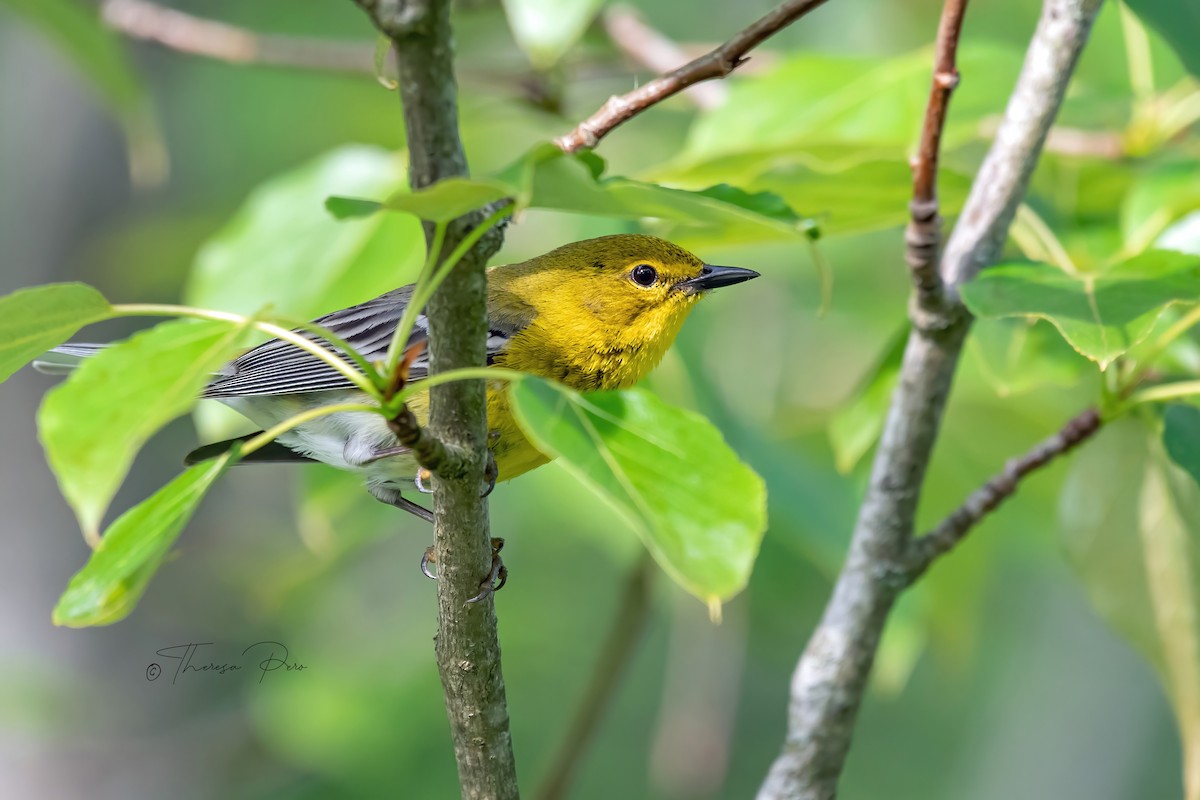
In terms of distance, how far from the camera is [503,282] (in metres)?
3.67

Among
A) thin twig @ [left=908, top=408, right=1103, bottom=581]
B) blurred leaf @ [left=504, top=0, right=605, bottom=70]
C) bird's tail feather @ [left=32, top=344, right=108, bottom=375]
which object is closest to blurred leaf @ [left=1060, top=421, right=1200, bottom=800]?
thin twig @ [left=908, top=408, right=1103, bottom=581]

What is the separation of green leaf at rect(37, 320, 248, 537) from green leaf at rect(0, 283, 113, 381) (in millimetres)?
144

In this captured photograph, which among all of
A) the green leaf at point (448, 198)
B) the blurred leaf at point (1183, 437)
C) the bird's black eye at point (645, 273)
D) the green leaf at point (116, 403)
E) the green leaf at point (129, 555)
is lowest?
the green leaf at point (129, 555)

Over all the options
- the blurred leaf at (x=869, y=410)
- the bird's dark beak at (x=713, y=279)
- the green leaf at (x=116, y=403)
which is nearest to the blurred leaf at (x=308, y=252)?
the bird's dark beak at (x=713, y=279)

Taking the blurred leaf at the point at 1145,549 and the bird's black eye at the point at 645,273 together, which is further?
the bird's black eye at the point at 645,273

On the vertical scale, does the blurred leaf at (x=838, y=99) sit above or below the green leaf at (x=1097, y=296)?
above

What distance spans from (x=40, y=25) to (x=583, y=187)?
3.13m

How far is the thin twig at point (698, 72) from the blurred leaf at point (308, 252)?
151cm

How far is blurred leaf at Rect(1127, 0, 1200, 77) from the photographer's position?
2412 millimetres

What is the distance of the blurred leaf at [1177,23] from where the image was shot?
2.41m

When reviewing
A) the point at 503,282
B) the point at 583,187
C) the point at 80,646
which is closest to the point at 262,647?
the point at 80,646

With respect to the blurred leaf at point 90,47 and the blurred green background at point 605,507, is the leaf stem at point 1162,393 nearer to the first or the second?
the blurred green background at point 605,507

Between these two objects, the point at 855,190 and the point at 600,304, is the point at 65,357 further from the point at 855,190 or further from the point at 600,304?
the point at 855,190

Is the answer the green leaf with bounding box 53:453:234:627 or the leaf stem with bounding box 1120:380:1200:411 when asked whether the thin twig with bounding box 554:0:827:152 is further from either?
the leaf stem with bounding box 1120:380:1200:411
